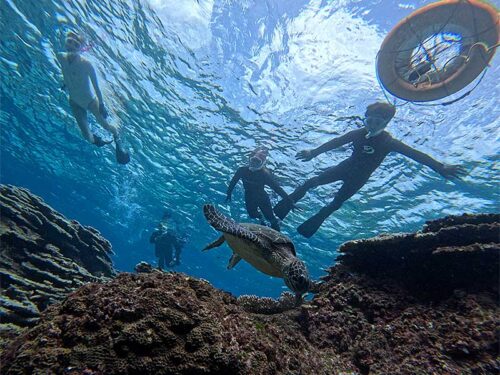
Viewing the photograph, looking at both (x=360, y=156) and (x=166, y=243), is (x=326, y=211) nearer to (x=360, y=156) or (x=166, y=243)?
(x=360, y=156)

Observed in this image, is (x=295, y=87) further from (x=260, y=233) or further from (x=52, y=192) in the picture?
(x=52, y=192)

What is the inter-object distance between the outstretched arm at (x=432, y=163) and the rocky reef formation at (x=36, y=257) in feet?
39.1

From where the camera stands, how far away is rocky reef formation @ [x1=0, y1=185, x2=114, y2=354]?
4.14 m

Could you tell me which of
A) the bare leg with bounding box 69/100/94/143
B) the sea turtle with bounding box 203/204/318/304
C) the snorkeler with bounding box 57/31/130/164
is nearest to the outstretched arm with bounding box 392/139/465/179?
the sea turtle with bounding box 203/204/318/304

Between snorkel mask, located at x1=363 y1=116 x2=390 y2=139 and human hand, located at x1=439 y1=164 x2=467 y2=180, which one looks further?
snorkel mask, located at x1=363 y1=116 x2=390 y2=139

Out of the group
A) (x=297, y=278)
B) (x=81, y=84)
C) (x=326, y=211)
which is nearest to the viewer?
(x=297, y=278)

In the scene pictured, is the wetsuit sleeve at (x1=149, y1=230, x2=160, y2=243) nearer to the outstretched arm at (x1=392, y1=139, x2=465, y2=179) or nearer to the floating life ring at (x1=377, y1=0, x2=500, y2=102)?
the outstretched arm at (x1=392, y1=139, x2=465, y2=179)

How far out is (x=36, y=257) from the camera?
5.80m

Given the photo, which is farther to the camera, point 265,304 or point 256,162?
point 256,162

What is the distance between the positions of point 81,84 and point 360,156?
48.1 feet

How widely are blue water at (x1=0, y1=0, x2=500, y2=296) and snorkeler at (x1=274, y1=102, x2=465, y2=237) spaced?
1432mm

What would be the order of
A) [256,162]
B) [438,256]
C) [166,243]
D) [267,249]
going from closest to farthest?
1. [438,256]
2. [267,249]
3. [256,162]
4. [166,243]

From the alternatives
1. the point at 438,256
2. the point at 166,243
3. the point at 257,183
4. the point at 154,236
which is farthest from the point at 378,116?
the point at 154,236

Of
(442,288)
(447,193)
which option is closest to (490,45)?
(442,288)
